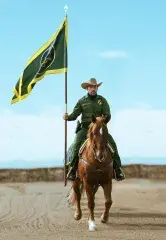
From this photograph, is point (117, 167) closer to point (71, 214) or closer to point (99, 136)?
point (99, 136)

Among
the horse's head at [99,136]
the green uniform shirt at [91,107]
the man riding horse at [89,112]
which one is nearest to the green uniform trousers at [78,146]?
the man riding horse at [89,112]

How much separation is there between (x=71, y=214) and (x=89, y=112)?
11.8 ft

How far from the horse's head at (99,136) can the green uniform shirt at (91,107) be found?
1.10 metres

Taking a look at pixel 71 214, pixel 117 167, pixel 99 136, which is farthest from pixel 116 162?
pixel 71 214

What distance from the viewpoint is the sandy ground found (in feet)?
38.9

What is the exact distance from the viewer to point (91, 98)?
1369 cm

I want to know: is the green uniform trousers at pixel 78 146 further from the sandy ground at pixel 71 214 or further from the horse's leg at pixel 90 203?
the sandy ground at pixel 71 214

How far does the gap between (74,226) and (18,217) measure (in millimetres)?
2656

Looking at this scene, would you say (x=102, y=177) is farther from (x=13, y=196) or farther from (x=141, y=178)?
(x=141, y=178)

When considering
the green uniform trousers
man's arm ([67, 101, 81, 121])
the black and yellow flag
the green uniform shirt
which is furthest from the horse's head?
the black and yellow flag

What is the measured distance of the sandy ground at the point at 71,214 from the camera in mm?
11859

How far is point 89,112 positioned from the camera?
44.8ft

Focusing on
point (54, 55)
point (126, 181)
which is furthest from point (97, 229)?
point (126, 181)

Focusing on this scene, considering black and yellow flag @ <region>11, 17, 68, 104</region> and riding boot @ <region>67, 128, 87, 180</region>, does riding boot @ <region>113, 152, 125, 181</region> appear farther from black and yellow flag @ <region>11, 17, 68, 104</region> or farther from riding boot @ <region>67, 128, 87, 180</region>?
black and yellow flag @ <region>11, 17, 68, 104</region>
